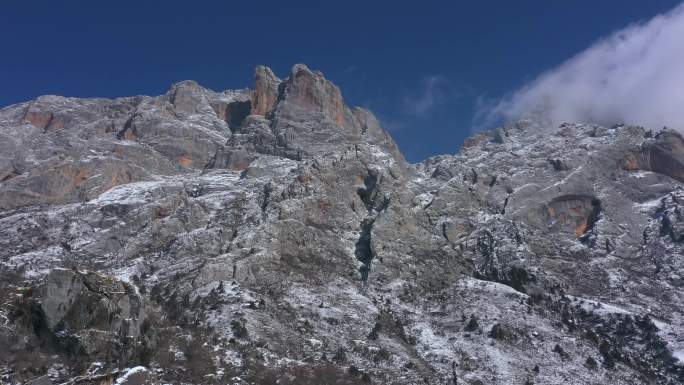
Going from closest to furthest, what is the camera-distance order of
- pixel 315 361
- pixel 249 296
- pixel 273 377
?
pixel 273 377, pixel 315 361, pixel 249 296

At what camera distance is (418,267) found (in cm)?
13512

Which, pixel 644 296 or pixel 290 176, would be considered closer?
pixel 644 296

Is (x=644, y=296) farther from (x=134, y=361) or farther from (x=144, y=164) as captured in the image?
(x=144, y=164)

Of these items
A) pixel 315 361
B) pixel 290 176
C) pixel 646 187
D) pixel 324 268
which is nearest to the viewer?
pixel 315 361

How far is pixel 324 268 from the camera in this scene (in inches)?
5143

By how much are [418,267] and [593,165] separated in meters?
81.6

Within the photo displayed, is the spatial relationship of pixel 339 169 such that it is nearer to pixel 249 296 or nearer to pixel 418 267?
pixel 418 267

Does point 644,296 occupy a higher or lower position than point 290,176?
lower

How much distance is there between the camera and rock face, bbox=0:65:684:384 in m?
91.8

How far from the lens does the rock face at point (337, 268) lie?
91775 mm

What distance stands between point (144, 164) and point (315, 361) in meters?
113

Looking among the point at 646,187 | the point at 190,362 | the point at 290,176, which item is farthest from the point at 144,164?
the point at 646,187

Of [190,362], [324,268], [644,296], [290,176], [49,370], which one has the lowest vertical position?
[49,370]

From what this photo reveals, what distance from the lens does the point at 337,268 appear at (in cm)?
13188
